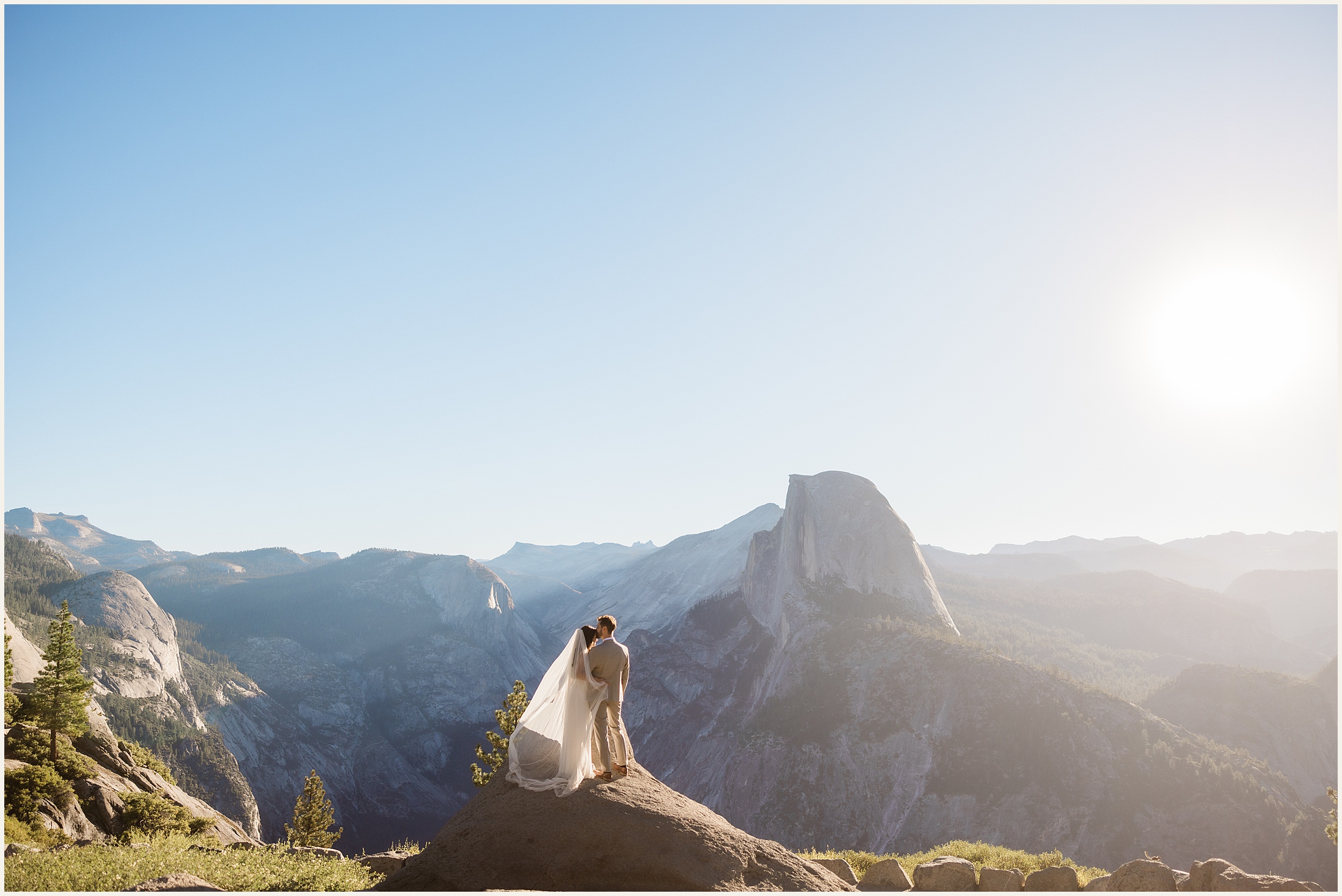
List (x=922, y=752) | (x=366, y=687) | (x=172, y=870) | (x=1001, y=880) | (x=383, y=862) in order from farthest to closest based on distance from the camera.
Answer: (x=366, y=687)
(x=922, y=752)
(x=1001, y=880)
(x=383, y=862)
(x=172, y=870)

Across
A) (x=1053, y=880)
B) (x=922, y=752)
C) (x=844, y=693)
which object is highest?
(x=1053, y=880)

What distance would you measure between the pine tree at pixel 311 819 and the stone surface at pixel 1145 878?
39.9m

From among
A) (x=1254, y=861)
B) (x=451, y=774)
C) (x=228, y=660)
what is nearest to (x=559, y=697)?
(x=1254, y=861)

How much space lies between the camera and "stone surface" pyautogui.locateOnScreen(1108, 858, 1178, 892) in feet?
48.0

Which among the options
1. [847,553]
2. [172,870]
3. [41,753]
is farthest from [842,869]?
[847,553]

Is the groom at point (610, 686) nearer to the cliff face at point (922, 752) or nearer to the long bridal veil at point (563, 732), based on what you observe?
the long bridal veil at point (563, 732)

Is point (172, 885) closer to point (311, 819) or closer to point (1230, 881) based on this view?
point (1230, 881)

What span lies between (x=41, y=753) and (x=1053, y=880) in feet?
95.9

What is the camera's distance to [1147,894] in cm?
1430

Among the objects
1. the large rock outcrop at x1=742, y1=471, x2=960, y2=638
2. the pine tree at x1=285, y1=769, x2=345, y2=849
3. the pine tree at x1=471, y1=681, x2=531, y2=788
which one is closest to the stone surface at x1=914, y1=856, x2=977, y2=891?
the pine tree at x1=471, y1=681, x2=531, y2=788

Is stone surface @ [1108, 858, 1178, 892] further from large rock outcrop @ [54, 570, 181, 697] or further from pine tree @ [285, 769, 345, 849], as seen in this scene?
large rock outcrop @ [54, 570, 181, 697]

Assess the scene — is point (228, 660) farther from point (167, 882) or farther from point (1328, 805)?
point (1328, 805)

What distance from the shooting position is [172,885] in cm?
977

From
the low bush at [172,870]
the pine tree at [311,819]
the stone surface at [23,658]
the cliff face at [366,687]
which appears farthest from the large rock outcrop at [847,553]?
the low bush at [172,870]
